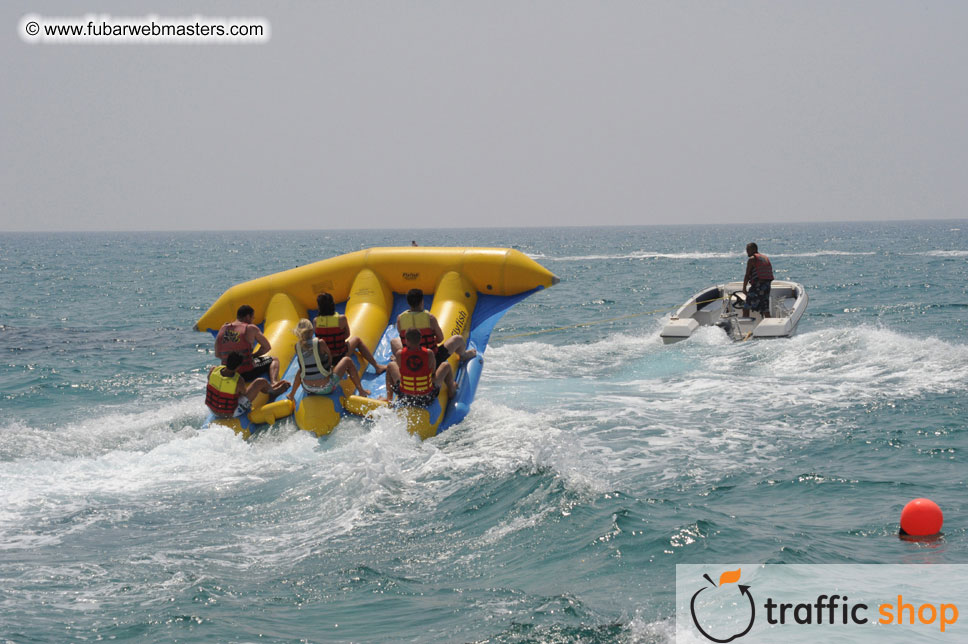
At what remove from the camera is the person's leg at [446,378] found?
7.41m

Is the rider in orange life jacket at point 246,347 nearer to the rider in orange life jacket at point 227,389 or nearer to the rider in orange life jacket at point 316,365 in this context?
the rider in orange life jacket at point 227,389

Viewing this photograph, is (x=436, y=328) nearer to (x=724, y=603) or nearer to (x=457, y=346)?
(x=457, y=346)

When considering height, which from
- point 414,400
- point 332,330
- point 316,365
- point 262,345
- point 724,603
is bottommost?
point 724,603

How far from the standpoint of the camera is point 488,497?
5.93 metres

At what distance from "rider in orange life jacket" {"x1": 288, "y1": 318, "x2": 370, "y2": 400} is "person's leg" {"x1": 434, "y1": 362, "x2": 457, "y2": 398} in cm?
68

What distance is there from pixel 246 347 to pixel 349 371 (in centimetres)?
99

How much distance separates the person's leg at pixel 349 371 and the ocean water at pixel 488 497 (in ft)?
1.32

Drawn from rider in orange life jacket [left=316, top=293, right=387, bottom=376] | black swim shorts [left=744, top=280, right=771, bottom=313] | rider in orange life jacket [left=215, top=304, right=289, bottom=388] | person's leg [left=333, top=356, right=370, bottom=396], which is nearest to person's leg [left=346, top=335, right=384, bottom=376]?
rider in orange life jacket [left=316, top=293, right=387, bottom=376]

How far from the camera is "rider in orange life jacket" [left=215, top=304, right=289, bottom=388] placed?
7.63 m

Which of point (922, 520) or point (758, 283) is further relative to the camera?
point (758, 283)

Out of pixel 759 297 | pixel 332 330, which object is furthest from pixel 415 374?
pixel 759 297

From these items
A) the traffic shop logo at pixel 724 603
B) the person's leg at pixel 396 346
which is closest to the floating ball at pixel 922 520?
the traffic shop logo at pixel 724 603

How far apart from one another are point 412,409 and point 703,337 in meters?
6.74

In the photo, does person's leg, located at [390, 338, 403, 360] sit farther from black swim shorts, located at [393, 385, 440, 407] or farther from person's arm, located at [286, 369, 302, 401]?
person's arm, located at [286, 369, 302, 401]
